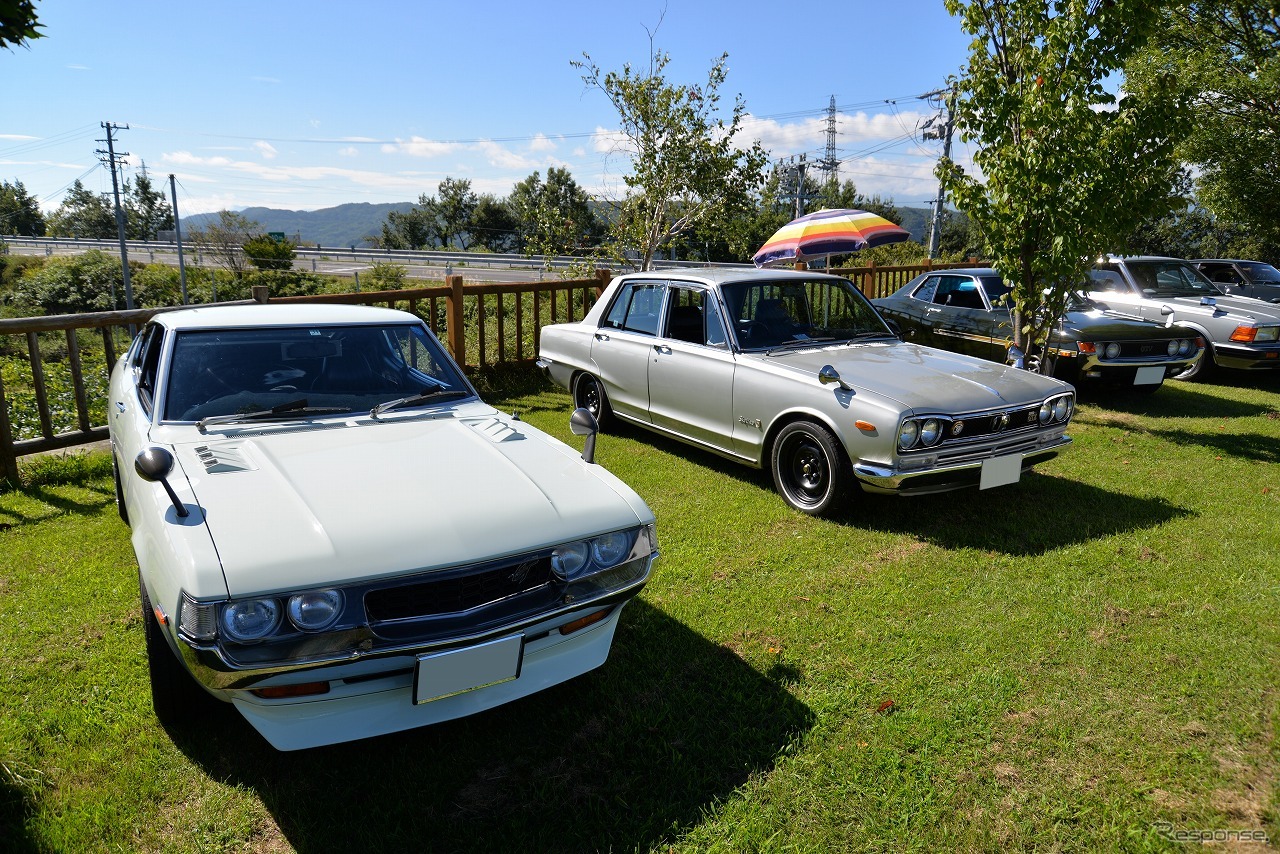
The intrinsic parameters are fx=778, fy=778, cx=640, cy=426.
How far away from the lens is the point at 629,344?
6703 millimetres

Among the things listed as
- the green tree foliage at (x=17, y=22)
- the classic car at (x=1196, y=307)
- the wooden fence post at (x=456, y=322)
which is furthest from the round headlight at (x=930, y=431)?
the classic car at (x=1196, y=307)

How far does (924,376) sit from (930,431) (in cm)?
63

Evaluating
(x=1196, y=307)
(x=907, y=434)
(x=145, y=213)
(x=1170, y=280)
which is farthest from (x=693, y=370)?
(x=145, y=213)

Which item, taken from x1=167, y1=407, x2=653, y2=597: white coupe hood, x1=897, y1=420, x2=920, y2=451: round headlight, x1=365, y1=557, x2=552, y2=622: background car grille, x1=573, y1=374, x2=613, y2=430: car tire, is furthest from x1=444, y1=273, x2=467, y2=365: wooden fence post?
x1=365, y1=557, x2=552, y2=622: background car grille

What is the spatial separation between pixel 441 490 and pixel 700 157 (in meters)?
10.3

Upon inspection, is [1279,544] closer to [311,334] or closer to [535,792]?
[535,792]

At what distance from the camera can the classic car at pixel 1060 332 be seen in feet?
28.3

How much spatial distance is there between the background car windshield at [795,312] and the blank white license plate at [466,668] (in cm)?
369

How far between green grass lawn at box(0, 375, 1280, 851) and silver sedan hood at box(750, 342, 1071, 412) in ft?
2.82

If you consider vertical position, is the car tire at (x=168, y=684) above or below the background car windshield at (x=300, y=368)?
below

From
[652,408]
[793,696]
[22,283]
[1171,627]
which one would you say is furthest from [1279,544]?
[22,283]

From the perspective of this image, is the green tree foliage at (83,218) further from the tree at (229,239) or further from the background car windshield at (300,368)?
the background car windshield at (300,368)

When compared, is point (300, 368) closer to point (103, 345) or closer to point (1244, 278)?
point (103, 345)

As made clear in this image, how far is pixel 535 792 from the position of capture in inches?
105
